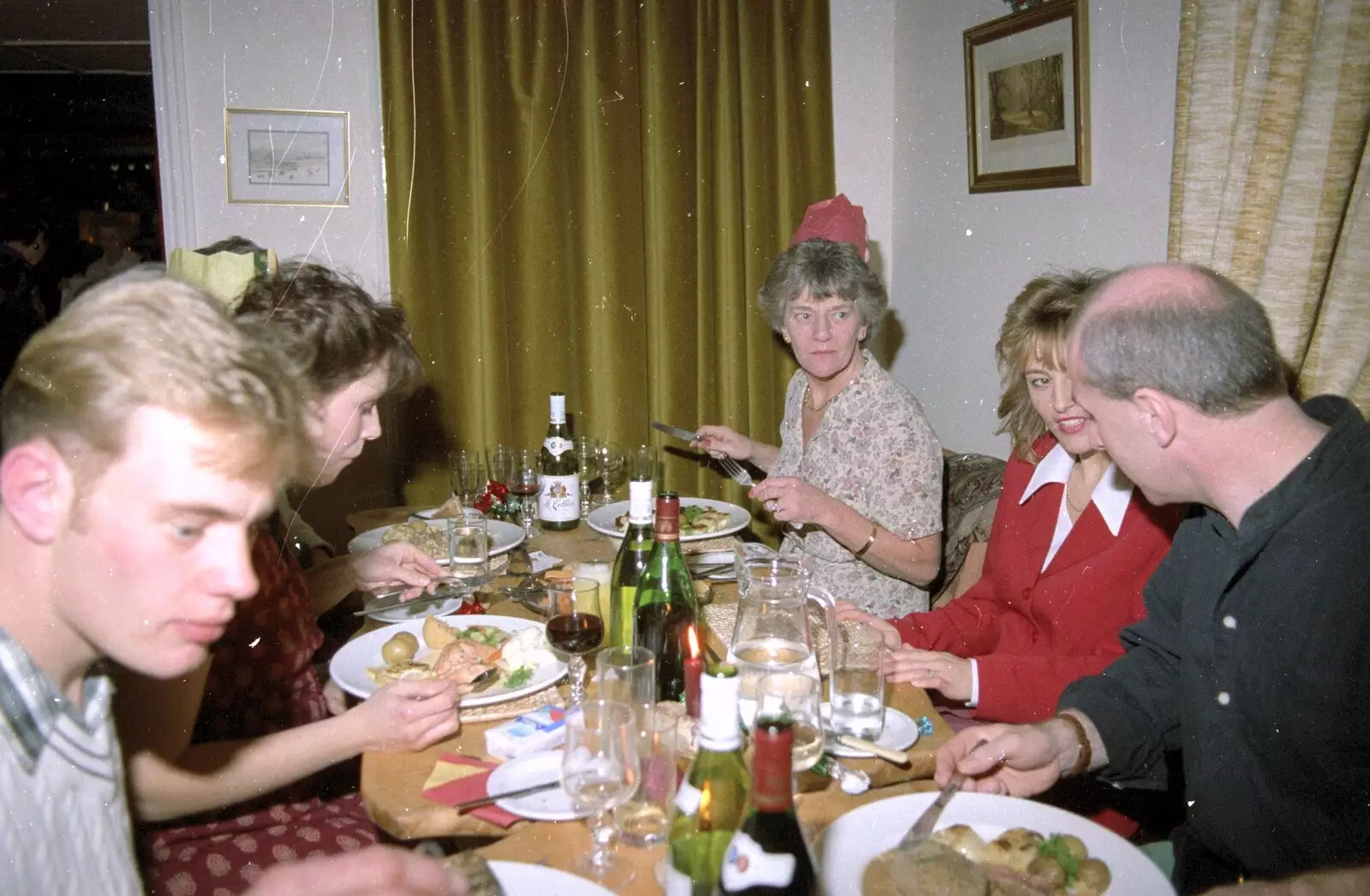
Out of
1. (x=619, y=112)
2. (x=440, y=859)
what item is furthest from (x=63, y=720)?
(x=619, y=112)

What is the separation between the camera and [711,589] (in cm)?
206

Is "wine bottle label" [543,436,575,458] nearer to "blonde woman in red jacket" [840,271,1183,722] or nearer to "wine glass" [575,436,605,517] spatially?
"wine glass" [575,436,605,517]

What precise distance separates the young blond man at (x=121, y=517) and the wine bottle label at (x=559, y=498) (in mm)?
1644

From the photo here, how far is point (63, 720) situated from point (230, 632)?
0.67 m

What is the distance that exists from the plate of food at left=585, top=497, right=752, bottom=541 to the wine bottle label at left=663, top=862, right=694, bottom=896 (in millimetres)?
1498

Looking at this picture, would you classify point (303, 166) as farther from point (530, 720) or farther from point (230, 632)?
point (530, 720)

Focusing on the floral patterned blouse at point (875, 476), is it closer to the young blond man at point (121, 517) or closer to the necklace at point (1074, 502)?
the necklace at point (1074, 502)

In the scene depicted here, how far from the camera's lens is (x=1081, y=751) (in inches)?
59.4

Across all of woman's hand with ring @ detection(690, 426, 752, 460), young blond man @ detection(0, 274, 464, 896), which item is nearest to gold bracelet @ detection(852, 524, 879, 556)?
woman's hand with ring @ detection(690, 426, 752, 460)

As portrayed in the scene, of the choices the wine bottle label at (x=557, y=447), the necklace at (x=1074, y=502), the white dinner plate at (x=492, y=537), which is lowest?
the white dinner plate at (x=492, y=537)

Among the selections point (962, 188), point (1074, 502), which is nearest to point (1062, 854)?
point (1074, 502)

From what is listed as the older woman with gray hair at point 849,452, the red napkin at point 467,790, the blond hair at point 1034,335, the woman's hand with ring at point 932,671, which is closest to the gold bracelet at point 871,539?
the older woman with gray hair at point 849,452

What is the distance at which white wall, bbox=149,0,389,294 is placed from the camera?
10.9 ft

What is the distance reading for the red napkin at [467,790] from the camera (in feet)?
3.91
